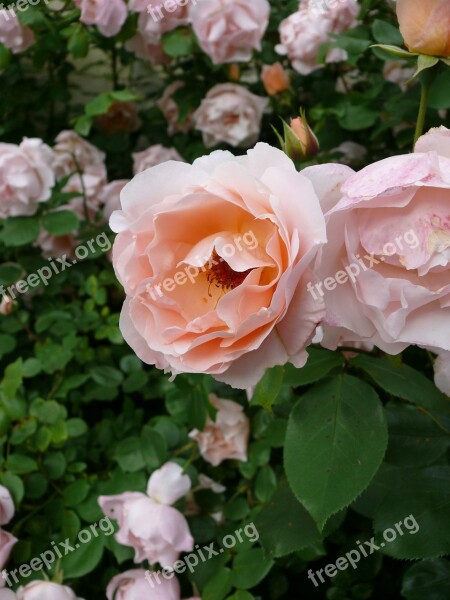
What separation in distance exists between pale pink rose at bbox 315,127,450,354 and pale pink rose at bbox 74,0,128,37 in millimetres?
797

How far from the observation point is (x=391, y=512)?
0.62m

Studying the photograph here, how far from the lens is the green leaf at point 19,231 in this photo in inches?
42.3

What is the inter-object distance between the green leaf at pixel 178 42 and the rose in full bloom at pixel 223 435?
23.1 inches

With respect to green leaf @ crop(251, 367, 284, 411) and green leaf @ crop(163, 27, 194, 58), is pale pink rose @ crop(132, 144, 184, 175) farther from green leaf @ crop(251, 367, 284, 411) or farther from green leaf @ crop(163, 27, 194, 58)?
green leaf @ crop(251, 367, 284, 411)

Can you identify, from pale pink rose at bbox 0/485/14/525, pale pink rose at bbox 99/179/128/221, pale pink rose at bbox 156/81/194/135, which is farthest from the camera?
pale pink rose at bbox 156/81/194/135

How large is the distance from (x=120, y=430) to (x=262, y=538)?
1.24 feet

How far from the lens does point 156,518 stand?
30.6 inches

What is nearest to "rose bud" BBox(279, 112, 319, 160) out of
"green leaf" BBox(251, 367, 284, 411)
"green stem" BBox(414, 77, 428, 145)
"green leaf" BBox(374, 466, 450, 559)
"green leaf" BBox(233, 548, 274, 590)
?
"green stem" BBox(414, 77, 428, 145)

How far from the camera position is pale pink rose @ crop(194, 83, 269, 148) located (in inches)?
46.1

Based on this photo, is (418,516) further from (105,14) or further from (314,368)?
(105,14)

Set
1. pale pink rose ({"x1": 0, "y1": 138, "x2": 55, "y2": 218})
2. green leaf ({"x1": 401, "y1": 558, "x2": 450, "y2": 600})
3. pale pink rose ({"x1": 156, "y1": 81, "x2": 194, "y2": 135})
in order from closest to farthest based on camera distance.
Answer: green leaf ({"x1": 401, "y1": 558, "x2": 450, "y2": 600}) → pale pink rose ({"x1": 0, "y1": 138, "x2": 55, "y2": 218}) → pale pink rose ({"x1": 156, "y1": 81, "x2": 194, "y2": 135})

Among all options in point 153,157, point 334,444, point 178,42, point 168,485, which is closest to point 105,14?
point 178,42

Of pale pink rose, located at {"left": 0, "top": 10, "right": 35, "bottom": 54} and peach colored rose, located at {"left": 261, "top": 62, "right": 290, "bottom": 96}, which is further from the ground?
pale pink rose, located at {"left": 0, "top": 10, "right": 35, "bottom": 54}

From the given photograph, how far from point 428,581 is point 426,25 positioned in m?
0.56
